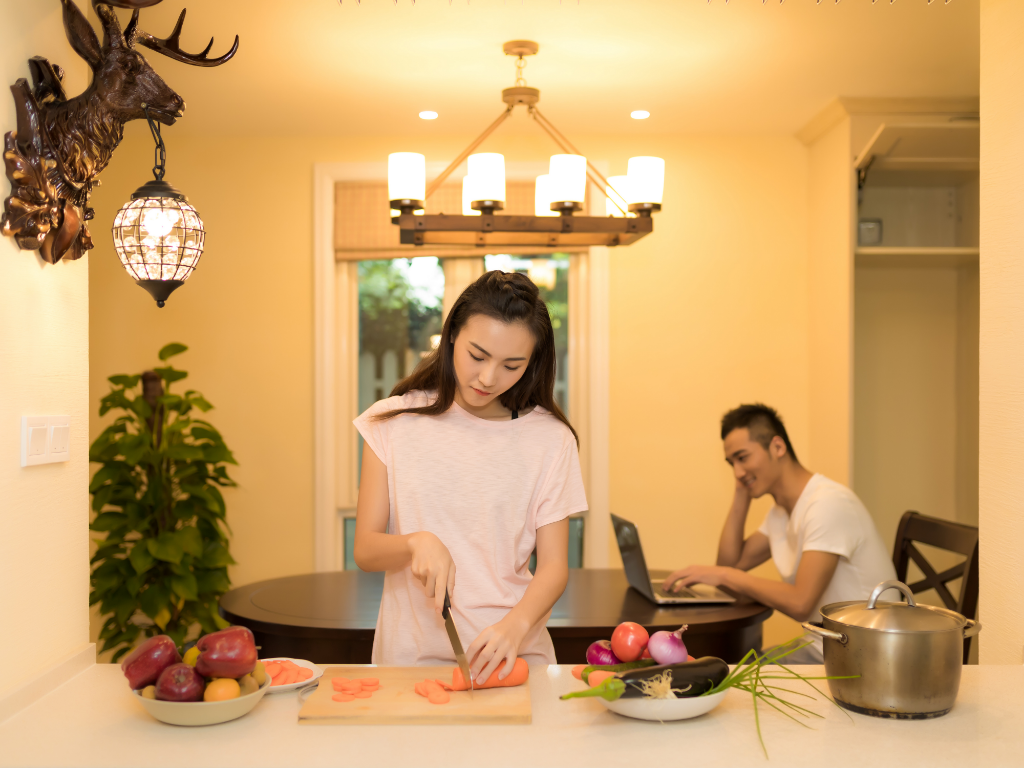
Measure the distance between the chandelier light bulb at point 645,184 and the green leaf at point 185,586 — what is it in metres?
2.13

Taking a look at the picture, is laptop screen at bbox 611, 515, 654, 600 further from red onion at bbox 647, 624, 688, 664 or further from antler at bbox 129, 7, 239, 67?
antler at bbox 129, 7, 239, 67

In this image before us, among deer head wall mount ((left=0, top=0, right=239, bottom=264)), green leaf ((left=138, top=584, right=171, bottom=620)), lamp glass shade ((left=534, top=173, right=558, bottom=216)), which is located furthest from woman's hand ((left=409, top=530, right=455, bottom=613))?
green leaf ((left=138, top=584, right=171, bottom=620))

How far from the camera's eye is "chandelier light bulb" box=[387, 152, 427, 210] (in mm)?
2562

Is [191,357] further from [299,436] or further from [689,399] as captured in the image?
[689,399]

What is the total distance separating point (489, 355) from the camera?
5.18 feet

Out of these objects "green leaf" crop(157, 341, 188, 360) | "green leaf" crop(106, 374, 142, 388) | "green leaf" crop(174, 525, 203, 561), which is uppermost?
"green leaf" crop(157, 341, 188, 360)

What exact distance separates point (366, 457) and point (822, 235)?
9.34ft

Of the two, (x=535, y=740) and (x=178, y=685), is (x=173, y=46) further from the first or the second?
(x=535, y=740)

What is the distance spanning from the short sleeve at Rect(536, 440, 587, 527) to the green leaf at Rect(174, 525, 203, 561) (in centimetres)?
209

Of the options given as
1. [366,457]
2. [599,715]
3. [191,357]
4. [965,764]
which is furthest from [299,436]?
[965,764]

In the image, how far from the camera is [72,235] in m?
1.55

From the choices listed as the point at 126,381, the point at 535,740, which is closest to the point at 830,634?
the point at 535,740
